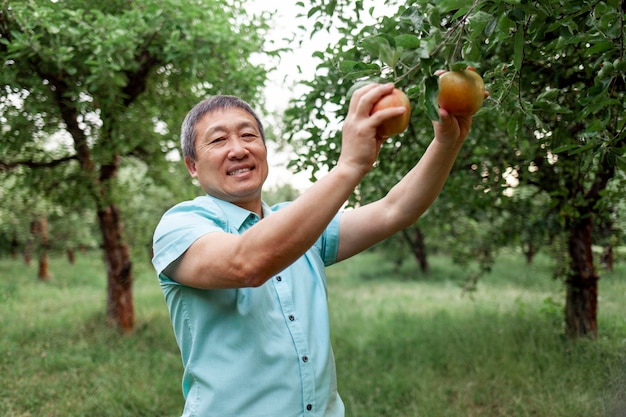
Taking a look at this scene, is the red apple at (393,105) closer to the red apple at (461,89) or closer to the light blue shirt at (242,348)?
the red apple at (461,89)

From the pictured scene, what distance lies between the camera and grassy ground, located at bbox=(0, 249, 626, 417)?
4.16 m

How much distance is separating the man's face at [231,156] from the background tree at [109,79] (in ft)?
10.5

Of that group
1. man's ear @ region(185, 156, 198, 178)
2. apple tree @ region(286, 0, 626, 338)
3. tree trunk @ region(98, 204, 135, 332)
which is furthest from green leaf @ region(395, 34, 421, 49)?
tree trunk @ region(98, 204, 135, 332)

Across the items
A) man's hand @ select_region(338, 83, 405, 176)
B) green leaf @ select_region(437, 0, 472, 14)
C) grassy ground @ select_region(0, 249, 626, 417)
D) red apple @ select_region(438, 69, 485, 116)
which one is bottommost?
grassy ground @ select_region(0, 249, 626, 417)

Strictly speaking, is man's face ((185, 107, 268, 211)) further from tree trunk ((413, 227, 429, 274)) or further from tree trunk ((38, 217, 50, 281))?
tree trunk ((413, 227, 429, 274))

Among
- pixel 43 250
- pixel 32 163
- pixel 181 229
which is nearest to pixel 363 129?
pixel 181 229

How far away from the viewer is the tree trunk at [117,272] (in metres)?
6.93

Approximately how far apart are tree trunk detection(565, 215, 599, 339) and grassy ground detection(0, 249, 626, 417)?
0.63ft

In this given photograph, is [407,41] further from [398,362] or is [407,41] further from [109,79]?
[398,362]

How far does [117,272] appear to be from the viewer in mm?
7020

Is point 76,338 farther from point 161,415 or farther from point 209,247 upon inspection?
point 209,247

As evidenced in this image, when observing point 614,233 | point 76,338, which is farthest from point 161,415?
point 614,233

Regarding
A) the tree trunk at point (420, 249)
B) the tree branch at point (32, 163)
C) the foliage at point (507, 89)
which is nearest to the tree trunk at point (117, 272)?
the tree branch at point (32, 163)

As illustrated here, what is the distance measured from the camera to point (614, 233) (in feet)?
18.0
